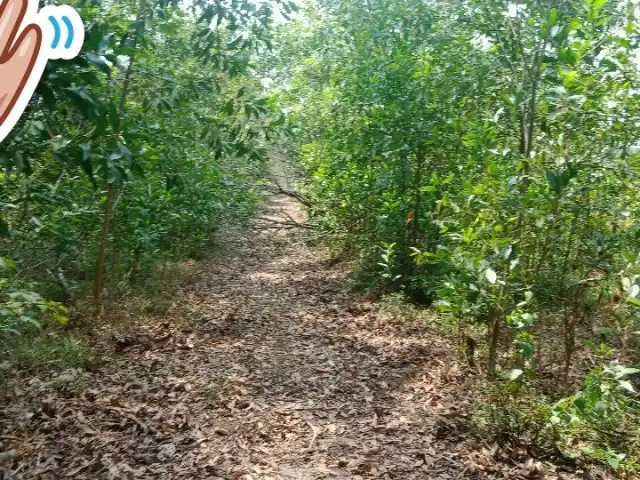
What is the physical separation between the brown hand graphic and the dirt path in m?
2.07

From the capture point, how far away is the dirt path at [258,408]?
10.8 feet

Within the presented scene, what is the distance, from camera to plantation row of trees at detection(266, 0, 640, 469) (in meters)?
3.49

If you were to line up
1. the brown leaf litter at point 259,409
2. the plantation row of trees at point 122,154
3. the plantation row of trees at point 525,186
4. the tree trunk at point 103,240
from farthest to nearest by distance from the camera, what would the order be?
1. the tree trunk at point 103,240
2. the plantation row of trees at point 525,186
3. the brown leaf litter at point 259,409
4. the plantation row of trees at point 122,154

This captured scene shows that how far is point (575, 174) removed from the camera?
335 centimetres

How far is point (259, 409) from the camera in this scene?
13.5ft

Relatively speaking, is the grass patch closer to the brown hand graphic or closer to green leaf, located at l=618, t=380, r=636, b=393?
the brown hand graphic

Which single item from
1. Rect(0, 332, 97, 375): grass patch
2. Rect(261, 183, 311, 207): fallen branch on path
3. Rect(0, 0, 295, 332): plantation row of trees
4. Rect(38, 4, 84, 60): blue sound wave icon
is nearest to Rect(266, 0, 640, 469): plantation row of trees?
Rect(0, 0, 295, 332): plantation row of trees

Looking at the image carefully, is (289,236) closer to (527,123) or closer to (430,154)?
(430,154)

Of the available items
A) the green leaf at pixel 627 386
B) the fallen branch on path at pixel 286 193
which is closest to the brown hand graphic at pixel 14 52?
the green leaf at pixel 627 386

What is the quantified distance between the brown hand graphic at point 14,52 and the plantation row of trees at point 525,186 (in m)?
2.75

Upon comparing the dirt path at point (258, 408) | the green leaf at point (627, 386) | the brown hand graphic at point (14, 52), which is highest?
the brown hand graphic at point (14, 52)

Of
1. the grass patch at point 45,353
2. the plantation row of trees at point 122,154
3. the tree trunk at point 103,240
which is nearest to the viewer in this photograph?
the plantation row of trees at point 122,154

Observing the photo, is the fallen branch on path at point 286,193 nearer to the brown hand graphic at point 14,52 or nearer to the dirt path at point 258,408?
the dirt path at point 258,408

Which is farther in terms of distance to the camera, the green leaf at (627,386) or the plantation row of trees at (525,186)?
the plantation row of trees at (525,186)
